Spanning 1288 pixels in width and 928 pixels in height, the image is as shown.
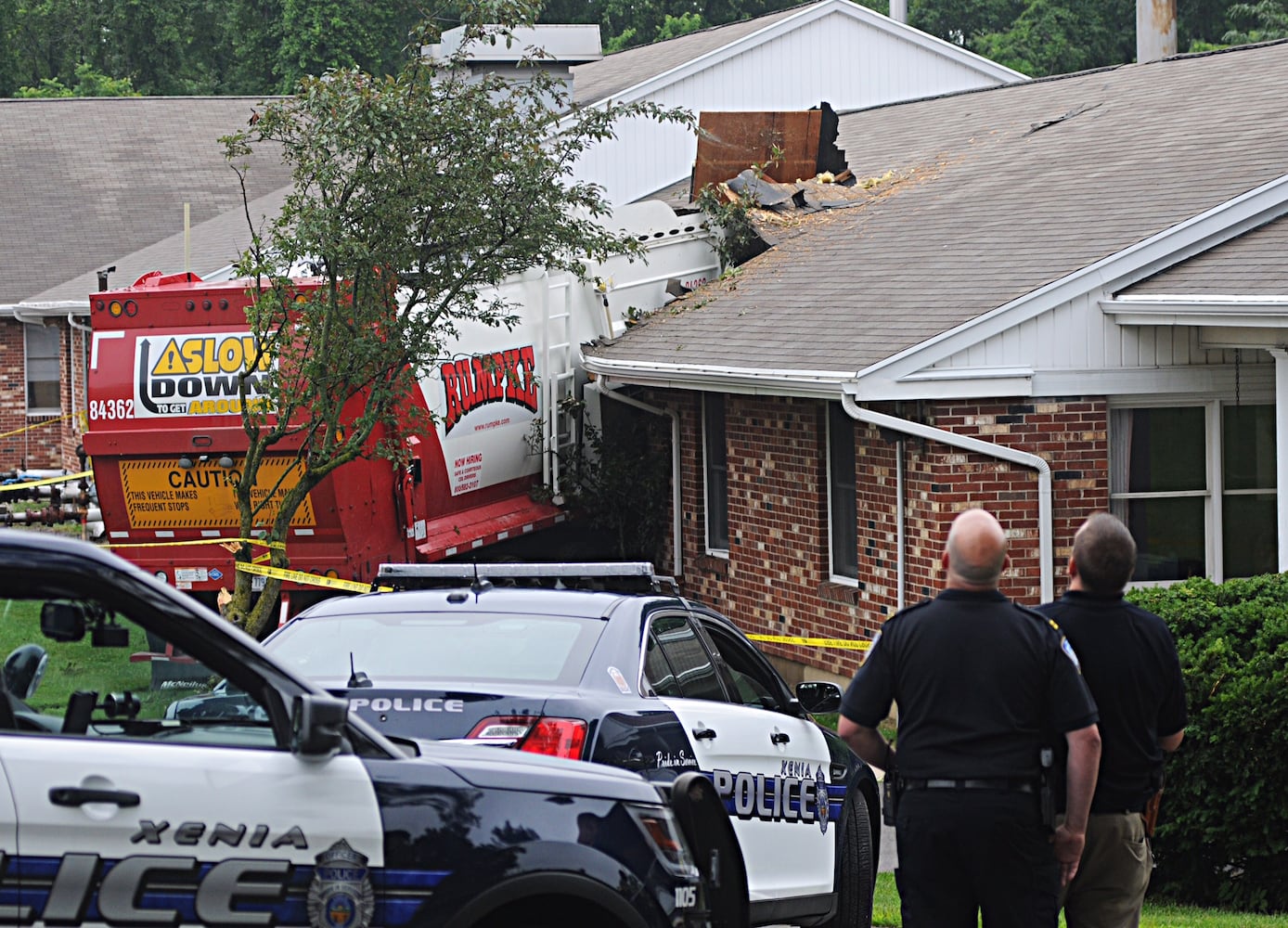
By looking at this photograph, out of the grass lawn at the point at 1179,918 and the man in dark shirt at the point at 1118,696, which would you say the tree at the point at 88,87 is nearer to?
the grass lawn at the point at 1179,918

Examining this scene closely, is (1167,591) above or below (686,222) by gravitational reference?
below

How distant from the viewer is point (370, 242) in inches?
486

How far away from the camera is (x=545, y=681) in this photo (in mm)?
6551

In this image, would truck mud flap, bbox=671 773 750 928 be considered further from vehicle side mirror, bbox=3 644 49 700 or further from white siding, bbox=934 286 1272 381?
white siding, bbox=934 286 1272 381

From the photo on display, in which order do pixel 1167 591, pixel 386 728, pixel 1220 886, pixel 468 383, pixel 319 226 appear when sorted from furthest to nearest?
pixel 468 383
pixel 319 226
pixel 1167 591
pixel 1220 886
pixel 386 728

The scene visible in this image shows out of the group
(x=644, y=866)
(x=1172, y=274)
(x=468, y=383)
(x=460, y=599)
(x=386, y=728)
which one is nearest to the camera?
(x=644, y=866)

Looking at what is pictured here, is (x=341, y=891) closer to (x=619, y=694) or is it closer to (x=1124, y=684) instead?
(x=619, y=694)

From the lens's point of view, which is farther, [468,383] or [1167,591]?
[468,383]

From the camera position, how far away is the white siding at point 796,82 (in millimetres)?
22391

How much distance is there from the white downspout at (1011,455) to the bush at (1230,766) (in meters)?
3.91

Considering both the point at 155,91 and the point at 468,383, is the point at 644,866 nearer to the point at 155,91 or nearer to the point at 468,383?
the point at 468,383

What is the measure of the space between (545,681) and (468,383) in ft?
29.5

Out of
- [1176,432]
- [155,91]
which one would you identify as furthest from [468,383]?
[155,91]

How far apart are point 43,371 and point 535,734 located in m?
26.3
